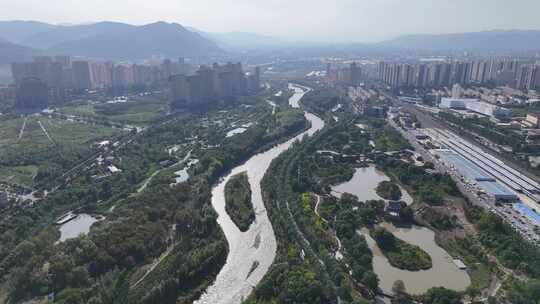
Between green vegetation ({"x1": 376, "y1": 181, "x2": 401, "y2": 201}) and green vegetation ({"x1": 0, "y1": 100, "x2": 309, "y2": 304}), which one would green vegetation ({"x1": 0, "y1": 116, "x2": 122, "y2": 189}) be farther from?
green vegetation ({"x1": 376, "y1": 181, "x2": 401, "y2": 201})

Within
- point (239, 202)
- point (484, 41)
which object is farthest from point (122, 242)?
point (484, 41)

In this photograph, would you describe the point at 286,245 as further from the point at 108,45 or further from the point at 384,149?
the point at 108,45

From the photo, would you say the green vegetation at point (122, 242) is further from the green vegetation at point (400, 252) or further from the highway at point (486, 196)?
the highway at point (486, 196)

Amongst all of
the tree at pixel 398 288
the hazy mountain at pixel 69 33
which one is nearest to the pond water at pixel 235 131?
the tree at pixel 398 288

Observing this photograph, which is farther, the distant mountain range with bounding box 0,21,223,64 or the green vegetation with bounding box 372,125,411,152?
the distant mountain range with bounding box 0,21,223,64

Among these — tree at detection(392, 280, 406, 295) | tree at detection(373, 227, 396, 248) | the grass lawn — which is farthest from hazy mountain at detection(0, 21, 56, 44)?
tree at detection(392, 280, 406, 295)

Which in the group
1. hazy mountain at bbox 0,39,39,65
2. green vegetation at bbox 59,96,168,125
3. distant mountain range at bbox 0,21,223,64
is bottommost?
green vegetation at bbox 59,96,168,125

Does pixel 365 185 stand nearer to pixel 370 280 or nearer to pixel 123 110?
pixel 370 280

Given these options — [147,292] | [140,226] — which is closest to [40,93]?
[140,226]
